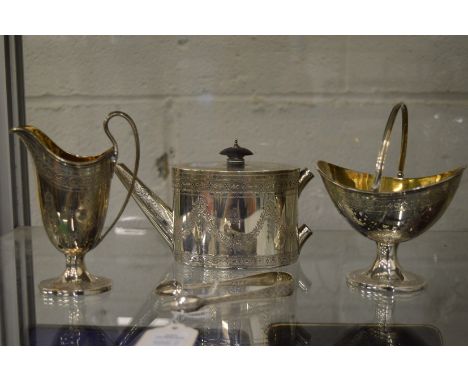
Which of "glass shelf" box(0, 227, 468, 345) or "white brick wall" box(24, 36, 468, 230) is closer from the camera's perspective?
"glass shelf" box(0, 227, 468, 345)

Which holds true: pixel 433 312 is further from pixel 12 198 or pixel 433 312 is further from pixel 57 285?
pixel 12 198

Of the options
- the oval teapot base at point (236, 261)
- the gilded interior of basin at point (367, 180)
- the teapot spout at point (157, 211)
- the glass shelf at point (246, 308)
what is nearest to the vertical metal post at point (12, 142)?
the glass shelf at point (246, 308)

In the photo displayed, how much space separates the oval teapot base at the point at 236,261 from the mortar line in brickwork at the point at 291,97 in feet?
1.36

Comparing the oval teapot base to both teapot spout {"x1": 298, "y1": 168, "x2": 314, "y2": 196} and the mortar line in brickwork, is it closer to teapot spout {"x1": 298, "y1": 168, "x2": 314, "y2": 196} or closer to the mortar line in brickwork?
teapot spout {"x1": 298, "y1": 168, "x2": 314, "y2": 196}

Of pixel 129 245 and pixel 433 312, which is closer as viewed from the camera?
pixel 433 312

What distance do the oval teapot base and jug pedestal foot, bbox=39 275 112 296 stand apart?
0.13 metres

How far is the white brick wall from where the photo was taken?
1226mm

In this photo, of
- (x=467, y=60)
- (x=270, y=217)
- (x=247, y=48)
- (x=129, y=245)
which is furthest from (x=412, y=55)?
(x=129, y=245)

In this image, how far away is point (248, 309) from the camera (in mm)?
777

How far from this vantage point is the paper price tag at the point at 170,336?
2.20ft

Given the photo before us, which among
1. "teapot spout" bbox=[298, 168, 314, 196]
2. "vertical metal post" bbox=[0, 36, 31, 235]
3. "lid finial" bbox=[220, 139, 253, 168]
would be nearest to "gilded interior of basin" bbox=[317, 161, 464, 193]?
"teapot spout" bbox=[298, 168, 314, 196]

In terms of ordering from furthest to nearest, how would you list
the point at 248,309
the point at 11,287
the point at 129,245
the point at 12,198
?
1. the point at 12,198
2. the point at 129,245
3. the point at 11,287
4. the point at 248,309

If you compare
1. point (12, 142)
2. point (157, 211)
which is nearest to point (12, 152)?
point (12, 142)

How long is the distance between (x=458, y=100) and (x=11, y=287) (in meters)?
0.88
